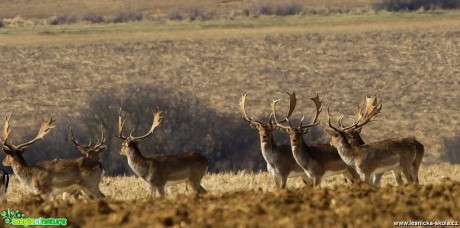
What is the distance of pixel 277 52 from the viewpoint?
54.8 metres

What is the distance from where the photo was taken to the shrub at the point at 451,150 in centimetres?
3681

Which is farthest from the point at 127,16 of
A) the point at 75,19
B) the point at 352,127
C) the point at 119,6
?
the point at 352,127

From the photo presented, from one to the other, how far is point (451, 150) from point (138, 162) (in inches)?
781

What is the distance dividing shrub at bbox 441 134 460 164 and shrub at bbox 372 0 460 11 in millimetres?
29931

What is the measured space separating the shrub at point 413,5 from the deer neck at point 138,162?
165ft

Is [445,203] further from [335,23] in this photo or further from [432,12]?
[432,12]

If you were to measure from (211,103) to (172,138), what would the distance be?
667 centimetres

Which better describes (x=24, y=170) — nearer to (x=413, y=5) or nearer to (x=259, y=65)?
(x=259, y=65)

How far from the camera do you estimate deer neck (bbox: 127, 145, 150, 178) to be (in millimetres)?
19531

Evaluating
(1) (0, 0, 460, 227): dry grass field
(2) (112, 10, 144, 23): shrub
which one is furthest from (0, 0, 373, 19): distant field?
(1) (0, 0, 460, 227): dry grass field

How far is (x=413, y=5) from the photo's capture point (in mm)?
70750

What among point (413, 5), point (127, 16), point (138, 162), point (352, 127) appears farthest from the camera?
point (413, 5)

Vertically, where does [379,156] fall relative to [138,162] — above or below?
above

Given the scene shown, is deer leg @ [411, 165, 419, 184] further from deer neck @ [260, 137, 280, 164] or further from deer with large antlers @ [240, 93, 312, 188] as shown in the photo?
deer neck @ [260, 137, 280, 164]
